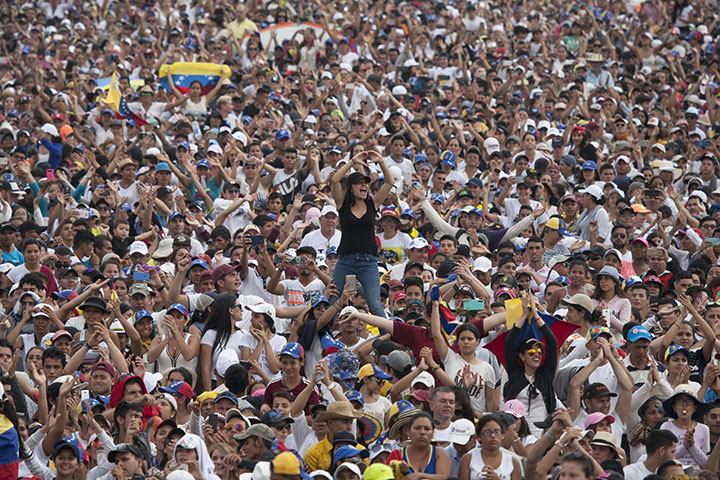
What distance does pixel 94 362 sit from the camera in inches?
435

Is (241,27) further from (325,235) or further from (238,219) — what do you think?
(325,235)

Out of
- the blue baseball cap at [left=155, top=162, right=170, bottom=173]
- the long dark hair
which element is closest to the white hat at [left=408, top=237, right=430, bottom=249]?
the long dark hair

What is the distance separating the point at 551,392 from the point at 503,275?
2765 mm

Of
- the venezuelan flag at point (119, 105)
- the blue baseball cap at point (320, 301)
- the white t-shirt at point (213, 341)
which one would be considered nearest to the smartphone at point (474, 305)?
the blue baseball cap at point (320, 301)

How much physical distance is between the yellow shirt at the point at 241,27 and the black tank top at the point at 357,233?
13.1 m

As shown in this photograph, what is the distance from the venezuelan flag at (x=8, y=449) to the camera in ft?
28.0

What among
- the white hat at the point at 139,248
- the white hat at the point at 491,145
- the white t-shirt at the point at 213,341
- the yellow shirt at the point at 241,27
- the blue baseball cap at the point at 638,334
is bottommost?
the yellow shirt at the point at 241,27

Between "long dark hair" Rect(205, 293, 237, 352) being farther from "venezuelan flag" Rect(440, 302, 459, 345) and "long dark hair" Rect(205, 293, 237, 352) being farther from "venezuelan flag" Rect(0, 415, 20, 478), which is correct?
"venezuelan flag" Rect(0, 415, 20, 478)

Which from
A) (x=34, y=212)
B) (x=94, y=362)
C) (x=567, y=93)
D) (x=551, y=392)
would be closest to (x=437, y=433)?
(x=551, y=392)

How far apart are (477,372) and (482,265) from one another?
9.56 ft

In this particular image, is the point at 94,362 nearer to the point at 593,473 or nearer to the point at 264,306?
the point at 264,306

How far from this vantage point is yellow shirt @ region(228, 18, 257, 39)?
2439 centimetres

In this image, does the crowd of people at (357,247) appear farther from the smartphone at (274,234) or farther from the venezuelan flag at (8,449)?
the smartphone at (274,234)

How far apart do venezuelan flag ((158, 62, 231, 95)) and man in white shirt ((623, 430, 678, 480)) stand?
1307cm
